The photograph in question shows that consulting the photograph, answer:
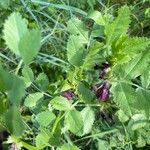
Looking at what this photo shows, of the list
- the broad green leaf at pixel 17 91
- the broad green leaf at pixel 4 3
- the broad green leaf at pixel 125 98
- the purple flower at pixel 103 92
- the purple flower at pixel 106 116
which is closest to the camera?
the broad green leaf at pixel 17 91

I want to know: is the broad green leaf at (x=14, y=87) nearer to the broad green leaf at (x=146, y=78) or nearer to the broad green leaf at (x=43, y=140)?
the broad green leaf at (x=43, y=140)

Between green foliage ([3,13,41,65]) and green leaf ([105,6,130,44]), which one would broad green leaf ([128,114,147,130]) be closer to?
green leaf ([105,6,130,44])

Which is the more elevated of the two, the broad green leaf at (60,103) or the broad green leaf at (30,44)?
the broad green leaf at (30,44)

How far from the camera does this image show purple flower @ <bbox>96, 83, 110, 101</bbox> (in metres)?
0.88

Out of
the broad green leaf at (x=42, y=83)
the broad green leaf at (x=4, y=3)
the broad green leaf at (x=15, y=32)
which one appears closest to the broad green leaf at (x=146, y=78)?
the broad green leaf at (x=42, y=83)

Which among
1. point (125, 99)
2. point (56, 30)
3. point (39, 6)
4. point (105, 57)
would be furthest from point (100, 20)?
point (39, 6)

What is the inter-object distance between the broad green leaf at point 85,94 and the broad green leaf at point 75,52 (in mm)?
70

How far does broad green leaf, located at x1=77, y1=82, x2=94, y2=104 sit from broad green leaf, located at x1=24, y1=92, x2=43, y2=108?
0.09m

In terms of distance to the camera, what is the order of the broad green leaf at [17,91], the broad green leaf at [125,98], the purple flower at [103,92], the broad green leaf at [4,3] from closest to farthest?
the broad green leaf at [17,91] < the broad green leaf at [125,98] < the purple flower at [103,92] < the broad green leaf at [4,3]

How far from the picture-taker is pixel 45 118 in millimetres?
831

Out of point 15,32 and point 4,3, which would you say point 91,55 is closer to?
point 15,32

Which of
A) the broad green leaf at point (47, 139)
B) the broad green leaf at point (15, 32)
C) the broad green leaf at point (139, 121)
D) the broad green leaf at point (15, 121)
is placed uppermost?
A: the broad green leaf at point (15, 32)

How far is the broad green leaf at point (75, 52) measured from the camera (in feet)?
2.64

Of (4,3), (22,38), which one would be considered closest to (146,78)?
(22,38)
